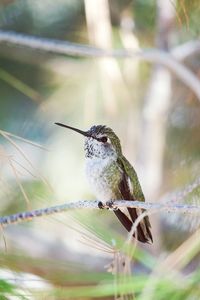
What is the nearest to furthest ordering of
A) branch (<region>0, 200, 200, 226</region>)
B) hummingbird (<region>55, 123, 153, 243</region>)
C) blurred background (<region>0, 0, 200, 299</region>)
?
branch (<region>0, 200, 200, 226</region>)
hummingbird (<region>55, 123, 153, 243</region>)
blurred background (<region>0, 0, 200, 299</region>)

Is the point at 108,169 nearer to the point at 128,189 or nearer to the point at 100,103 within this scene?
the point at 128,189

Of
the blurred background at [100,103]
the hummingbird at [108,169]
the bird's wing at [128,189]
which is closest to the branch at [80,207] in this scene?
the bird's wing at [128,189]

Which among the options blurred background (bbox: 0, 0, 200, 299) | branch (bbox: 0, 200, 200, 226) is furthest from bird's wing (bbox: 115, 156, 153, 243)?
blurred background (bbox: 0, 0, 200, 299)

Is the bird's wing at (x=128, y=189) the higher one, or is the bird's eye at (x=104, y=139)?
the bird's eye at (x=104, y=139)

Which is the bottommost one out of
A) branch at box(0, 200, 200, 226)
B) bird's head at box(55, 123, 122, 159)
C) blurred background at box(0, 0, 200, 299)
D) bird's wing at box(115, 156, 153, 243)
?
branch at box(0, 200, 200, 226)

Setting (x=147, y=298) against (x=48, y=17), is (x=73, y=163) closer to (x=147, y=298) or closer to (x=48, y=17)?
(x=48, y=17)

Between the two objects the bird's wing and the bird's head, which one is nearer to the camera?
the bird's wing

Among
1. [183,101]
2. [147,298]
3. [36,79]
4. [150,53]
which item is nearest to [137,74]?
[36,79]

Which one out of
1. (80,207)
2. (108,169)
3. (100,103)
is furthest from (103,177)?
(100,103)

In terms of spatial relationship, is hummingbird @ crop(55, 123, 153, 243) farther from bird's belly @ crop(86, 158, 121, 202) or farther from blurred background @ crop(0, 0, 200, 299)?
blurred background @ crop(0, 0, 200, 299)

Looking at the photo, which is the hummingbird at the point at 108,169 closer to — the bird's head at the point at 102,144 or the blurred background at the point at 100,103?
the bird's head at the point at 102,144
